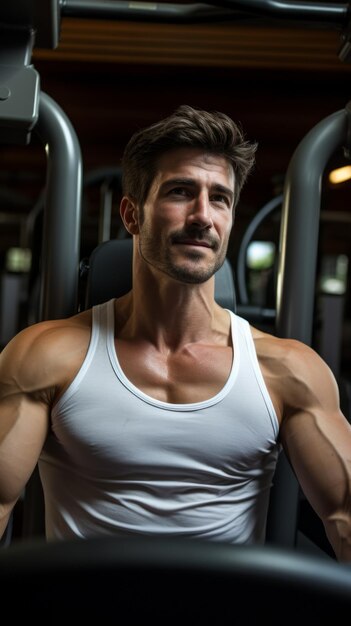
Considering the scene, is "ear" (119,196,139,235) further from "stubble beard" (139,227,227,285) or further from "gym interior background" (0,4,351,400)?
"gym interior background" (0,4,351,400)

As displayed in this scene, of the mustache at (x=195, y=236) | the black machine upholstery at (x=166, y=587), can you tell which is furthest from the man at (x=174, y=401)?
the black machine upholstery at (x=166, y=587)

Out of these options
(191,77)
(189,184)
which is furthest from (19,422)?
(191,77)

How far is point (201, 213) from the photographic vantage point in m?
1.09

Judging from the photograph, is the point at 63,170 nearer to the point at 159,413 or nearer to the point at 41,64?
the point at 159,413

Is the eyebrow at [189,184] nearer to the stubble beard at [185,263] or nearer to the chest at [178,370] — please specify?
the stubble beard at [185,263]

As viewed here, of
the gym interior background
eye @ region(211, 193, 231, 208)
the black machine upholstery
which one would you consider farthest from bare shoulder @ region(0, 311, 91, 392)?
the gym interior background

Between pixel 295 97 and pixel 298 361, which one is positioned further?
pixel 295 97

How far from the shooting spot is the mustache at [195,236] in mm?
1100

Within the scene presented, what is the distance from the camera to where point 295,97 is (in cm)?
503

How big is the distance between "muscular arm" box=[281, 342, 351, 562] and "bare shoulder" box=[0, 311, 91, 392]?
0.36 metres

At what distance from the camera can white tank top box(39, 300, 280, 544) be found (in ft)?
3.53

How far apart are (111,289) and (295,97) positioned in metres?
4.09

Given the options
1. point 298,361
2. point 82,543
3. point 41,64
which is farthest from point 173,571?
point 41,64

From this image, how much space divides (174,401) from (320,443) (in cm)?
25
